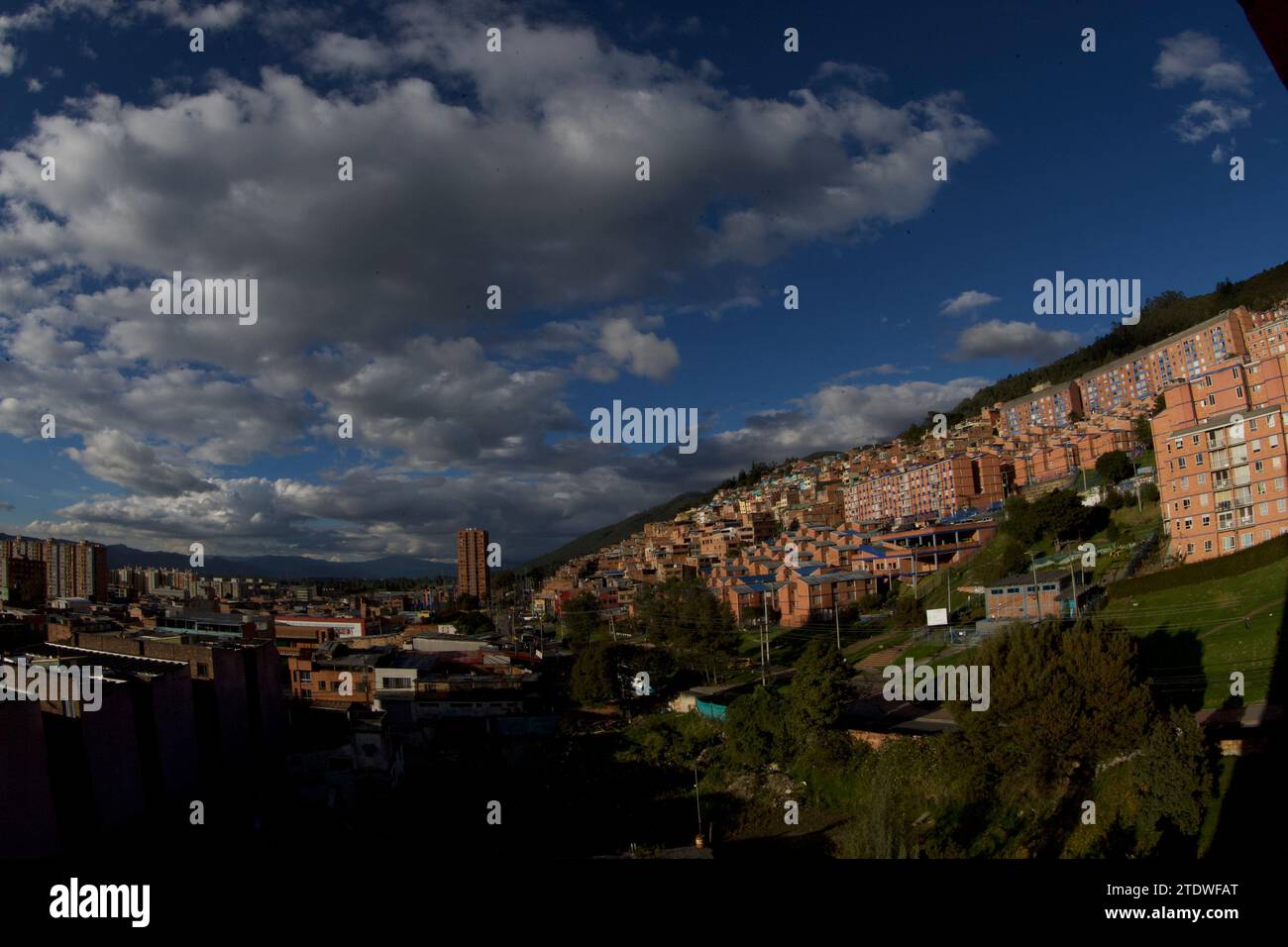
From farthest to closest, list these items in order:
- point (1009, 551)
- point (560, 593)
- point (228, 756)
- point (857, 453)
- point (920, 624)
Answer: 1. point (857, 453)
2. point (560, 593)
3. point (1009, 551)
4. point (920, 624)
5. point (228, 756)

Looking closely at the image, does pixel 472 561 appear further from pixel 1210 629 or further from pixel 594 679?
pixel 1210 629

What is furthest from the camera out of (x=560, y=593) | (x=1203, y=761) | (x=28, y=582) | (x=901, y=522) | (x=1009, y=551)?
(x=560, y=593)

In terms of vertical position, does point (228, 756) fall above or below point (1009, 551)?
below

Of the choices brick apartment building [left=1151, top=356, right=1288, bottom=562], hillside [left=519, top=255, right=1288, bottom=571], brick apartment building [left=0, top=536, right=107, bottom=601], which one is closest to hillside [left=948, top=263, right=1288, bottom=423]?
hillside [left=519, top=255, right=1288, bottom=571]

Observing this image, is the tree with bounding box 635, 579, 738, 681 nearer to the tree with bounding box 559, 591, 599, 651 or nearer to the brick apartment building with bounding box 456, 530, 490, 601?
the tree with bounding box 559, 591, 599, 651
